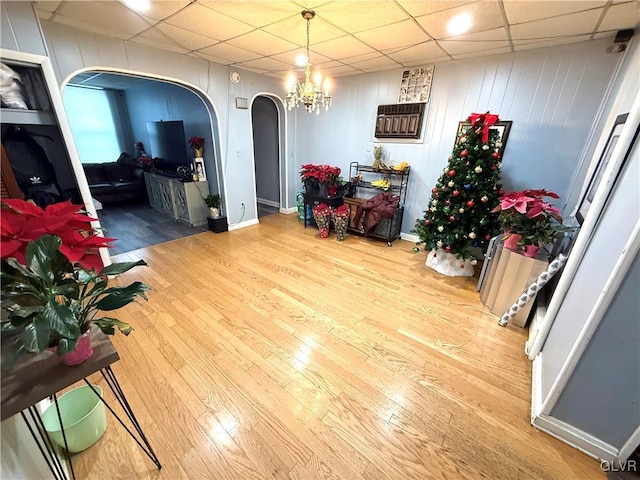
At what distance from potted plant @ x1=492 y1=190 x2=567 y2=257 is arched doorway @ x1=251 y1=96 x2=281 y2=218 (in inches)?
151

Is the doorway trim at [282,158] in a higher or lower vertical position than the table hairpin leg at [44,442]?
higher

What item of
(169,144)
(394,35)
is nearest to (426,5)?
(394,35)

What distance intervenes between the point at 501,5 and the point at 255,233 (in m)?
3.57

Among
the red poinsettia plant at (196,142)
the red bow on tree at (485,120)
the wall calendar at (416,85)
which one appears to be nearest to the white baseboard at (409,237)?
the red bow on tree at (485,120)

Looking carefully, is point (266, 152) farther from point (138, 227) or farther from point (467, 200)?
point (467, 200)

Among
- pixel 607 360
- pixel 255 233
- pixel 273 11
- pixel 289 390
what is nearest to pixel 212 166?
pixel 255 233

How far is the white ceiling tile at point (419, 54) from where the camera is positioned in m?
2.57

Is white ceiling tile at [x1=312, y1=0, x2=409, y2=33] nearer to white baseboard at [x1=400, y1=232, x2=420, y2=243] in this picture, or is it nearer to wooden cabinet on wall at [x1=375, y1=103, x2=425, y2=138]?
→ wooden cabinet on wall at [x1=375, y1=103, x2=425, y2=138]

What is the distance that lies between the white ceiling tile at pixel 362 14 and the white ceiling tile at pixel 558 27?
1.03m

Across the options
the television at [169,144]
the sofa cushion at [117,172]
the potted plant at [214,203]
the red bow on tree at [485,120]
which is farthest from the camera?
the sofa cushion at [117,172]

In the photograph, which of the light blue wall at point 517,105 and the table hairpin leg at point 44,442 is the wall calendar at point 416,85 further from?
the table hairpin leg at point 44,442

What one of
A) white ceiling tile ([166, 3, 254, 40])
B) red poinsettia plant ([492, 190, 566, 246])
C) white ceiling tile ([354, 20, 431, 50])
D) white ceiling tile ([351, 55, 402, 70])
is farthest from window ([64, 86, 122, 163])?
red poinsettia plant ([492, 190, 566, 246])

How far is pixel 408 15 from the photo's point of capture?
6.38 ft

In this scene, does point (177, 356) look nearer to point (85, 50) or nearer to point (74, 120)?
point (85, 50)
